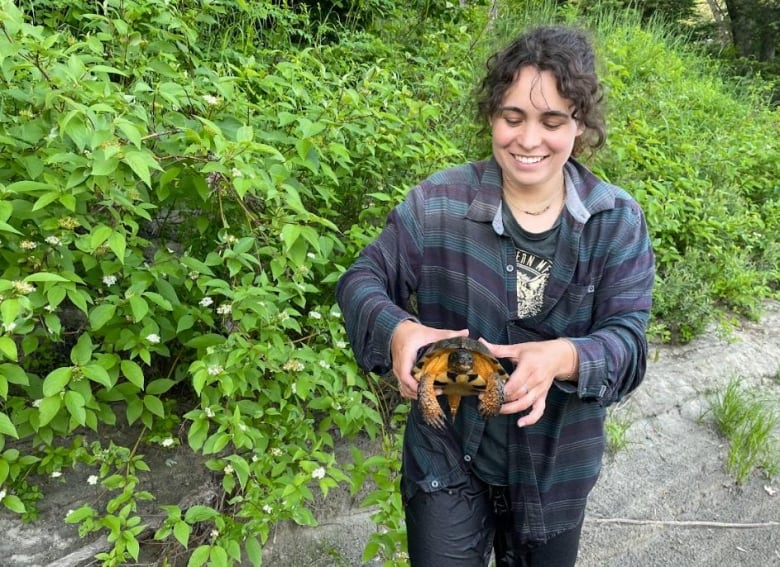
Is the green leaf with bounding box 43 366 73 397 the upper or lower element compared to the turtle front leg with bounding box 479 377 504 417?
lower

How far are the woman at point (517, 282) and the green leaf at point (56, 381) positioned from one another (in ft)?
2.65

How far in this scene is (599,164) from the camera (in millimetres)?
3963

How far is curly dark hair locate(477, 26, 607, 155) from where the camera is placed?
1.53 meters

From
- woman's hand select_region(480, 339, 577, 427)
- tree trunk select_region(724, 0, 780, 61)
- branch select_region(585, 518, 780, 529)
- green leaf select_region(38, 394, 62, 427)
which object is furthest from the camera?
tree trunk select_region(724, 0, 780, 61)

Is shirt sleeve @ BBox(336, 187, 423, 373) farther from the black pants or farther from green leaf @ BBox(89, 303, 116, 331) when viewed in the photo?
green leaf @ BBox(89, 303, 116, 331)

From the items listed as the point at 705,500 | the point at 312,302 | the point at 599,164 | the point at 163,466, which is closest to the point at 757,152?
the point at 599,164

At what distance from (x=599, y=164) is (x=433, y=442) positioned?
110 inches

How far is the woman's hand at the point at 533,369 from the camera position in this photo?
1.27 meters

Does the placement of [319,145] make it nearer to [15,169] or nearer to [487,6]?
[15,169]

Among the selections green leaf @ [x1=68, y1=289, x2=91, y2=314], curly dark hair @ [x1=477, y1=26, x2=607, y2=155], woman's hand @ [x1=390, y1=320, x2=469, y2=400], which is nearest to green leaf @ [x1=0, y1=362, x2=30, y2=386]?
green leaf @ [x1=68, y1=289, x2=91, y2=314]

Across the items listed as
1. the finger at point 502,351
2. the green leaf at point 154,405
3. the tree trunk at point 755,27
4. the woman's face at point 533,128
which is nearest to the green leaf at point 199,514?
the green leaf at point 154,405

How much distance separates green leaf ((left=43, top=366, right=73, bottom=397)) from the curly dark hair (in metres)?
1.31

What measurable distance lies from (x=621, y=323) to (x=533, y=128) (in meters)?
0.49

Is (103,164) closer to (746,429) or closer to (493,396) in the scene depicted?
(493,396)
